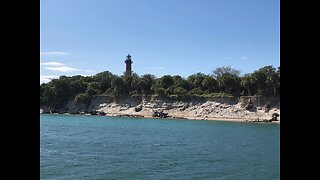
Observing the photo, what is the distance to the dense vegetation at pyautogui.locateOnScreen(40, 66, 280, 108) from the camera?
288ft

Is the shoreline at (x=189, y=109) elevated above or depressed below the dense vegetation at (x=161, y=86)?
below

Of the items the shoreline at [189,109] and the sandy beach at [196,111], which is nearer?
the shoreline at [189,109]

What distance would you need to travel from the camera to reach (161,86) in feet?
344

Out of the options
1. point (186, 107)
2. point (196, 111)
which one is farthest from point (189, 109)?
point (196, 111)

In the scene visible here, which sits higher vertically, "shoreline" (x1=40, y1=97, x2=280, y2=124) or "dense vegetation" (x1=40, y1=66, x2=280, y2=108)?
"dense vegetation" (x1=40, y1=66, x2=280, y2=108)

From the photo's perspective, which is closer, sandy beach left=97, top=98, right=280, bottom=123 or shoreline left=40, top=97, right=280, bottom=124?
shoreline left=40, top=97, right=280, bottom=124

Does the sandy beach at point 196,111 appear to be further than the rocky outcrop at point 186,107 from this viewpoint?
Yes

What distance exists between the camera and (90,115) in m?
115

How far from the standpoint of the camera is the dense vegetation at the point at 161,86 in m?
87.8

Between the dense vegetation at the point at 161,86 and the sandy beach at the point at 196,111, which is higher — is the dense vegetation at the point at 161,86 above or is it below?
above

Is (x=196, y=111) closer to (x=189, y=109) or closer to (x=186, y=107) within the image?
(x=189, y=109)
